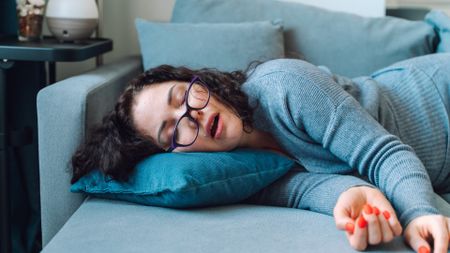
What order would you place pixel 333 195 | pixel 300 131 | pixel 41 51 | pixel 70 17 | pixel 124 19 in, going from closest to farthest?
pixel 333 195 < pixel 300 131 < pixel 41 51 < pixel 70 17 < pixel 124 19

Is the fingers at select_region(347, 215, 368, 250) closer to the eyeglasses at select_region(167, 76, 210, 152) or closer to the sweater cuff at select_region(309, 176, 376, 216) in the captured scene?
the sweater cuff at select_region(309, 176, 376, 216)

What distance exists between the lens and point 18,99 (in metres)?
1.95

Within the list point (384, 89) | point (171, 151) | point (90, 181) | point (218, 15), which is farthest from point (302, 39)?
point (90, 181)

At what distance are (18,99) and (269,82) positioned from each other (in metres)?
1.02

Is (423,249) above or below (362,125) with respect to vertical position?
below

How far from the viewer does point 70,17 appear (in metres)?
1.80

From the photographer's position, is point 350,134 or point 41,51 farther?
point 41,51

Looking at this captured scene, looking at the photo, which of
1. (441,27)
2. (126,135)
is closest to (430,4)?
(441,27)

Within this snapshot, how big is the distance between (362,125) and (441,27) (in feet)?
2.79

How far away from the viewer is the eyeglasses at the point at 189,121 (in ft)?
4.15

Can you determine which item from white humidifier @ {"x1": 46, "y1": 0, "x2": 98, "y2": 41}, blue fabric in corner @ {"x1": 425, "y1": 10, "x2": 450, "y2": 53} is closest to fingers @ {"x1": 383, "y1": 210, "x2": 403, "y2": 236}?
blue fabric in corner @ {"x1": 425, "y1": 10, "x2": 450, "y2": 53}

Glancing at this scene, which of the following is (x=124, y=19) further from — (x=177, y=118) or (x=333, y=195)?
(x=333, y=195)

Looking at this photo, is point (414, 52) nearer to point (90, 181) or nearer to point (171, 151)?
point (171, 151)

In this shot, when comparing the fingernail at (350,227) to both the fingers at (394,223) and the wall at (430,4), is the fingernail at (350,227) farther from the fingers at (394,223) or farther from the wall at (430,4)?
the wall at (430,4)
